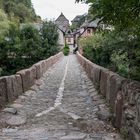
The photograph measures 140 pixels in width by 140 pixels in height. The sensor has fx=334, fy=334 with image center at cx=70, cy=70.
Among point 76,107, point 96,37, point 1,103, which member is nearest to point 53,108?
point 76,107

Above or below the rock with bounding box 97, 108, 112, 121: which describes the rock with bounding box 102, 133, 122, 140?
below

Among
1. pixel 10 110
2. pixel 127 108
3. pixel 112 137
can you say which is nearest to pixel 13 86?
pixel 10 110

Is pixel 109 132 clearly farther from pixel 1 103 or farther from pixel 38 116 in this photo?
pixel 1 103

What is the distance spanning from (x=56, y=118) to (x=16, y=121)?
3.06ft

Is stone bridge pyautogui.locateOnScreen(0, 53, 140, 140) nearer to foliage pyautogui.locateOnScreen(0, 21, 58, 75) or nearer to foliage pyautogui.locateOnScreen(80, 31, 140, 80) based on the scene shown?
foliage pyautogui.locateOnScreen(80, 31, 140, 80)

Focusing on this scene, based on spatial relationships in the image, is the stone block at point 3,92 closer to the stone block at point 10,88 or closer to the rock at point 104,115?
the stone block at point 10,88

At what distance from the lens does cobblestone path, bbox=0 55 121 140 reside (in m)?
6.34

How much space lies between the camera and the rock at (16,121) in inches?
285

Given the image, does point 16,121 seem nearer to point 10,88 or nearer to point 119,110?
point 10,88

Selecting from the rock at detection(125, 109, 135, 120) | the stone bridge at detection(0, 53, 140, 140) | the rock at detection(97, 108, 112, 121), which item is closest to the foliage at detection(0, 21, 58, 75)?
the stone bridge at detection(0, 53, 140, 140)

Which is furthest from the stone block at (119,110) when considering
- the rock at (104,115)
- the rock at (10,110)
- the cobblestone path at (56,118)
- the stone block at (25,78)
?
the stone block at (25,78)

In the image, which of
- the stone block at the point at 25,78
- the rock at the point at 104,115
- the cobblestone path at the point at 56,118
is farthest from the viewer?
the stone block at the point at 25,78

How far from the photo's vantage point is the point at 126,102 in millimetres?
6047

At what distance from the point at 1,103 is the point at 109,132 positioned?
3.17m
